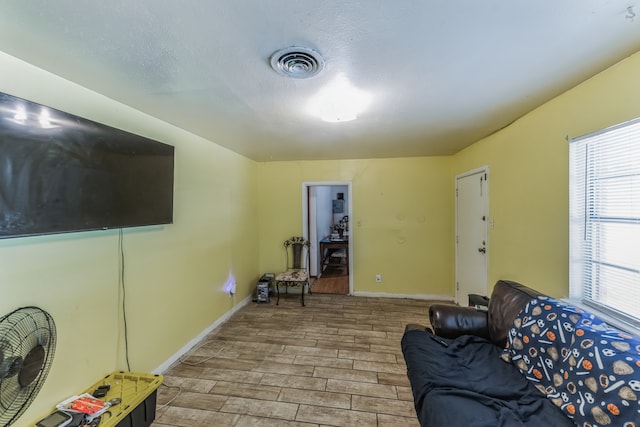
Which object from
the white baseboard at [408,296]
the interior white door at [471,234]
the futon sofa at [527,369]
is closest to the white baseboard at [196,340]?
the white baseboard at [408,296]

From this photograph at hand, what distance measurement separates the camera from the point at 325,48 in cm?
129

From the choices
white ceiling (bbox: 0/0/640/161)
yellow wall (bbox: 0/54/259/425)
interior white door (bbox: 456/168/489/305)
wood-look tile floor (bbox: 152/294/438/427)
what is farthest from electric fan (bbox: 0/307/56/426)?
interior white door (bbox: 456/168/489/305)

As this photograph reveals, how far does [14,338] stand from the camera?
1.19 m

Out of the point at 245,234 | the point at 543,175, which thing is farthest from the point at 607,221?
the point at 245,234

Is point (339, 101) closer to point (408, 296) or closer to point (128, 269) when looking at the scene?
point (128, 269)

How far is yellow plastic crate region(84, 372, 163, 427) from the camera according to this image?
4.82 feet

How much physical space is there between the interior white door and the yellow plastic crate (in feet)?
11.2

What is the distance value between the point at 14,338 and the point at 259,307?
113 inches

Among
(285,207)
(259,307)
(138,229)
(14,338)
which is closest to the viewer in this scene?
(14,338)

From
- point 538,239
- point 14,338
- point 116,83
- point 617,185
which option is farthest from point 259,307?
point 617,185

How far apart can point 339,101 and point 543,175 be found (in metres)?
1.74

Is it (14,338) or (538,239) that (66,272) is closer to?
(14,338)

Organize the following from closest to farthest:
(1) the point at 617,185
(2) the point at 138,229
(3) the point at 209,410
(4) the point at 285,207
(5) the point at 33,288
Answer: (5) the point at 33,288
(1) the point at 617,185
(3) the point at 209,410
(2) the point at 138,229
(4) the point at 285,207

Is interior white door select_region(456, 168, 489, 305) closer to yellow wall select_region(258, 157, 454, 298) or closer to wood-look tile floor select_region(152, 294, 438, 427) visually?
yellow wall select_region(258, 157, 454, 298)
